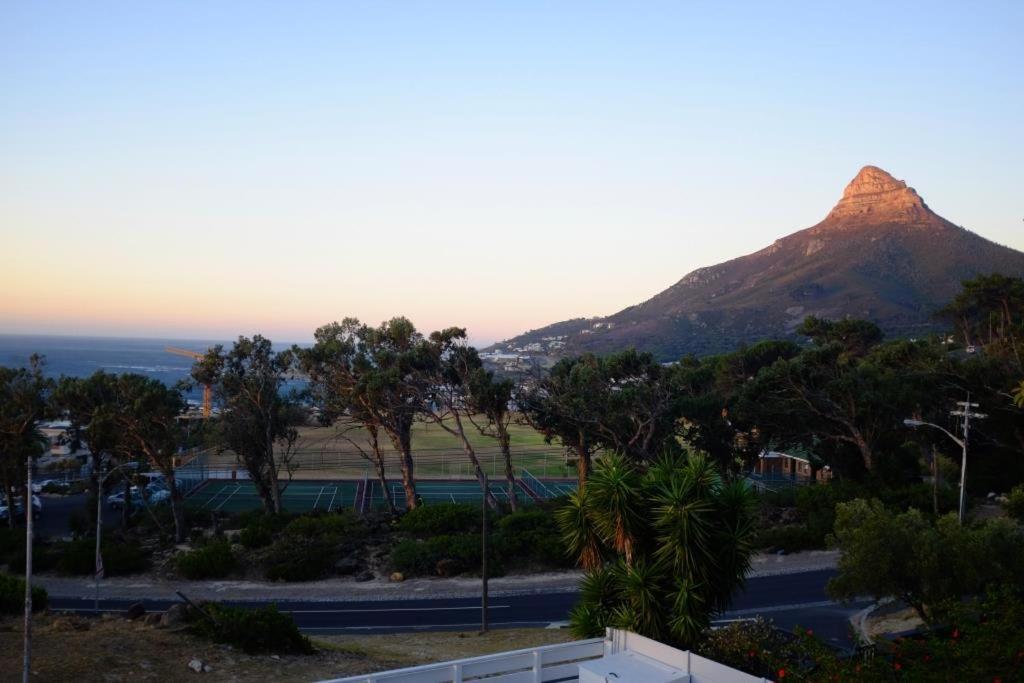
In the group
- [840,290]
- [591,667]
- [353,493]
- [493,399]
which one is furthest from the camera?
[840,290]

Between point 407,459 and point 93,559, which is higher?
point 407,459

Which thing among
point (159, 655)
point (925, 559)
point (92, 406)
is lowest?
point (159, 655)

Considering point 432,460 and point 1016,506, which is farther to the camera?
point 432,460

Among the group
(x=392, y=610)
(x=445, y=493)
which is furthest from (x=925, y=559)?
(x=445, y=493)

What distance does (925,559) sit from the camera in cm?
2064

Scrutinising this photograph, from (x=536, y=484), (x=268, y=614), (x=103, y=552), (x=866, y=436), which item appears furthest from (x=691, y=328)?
(x=268, y=614)

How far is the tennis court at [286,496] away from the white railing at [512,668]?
38.0 meters

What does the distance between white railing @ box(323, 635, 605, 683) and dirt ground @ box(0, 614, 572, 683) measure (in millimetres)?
5736

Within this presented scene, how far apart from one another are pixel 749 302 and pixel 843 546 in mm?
154246

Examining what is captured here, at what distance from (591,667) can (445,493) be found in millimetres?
44812

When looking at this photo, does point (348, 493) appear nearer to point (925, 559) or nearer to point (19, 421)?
point (19, 421)

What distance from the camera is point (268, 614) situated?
20359 mm

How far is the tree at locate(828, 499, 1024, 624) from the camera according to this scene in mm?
20578

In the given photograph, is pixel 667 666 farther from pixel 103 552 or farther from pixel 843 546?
pixel 103 552
